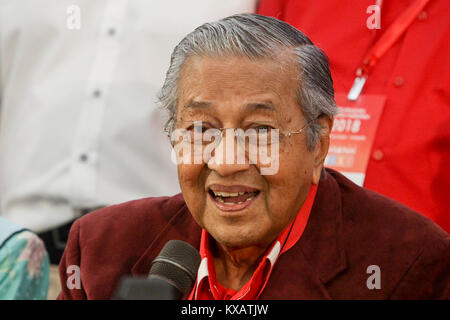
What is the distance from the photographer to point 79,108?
8.59ft

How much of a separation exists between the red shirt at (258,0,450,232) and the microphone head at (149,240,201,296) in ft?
2.96

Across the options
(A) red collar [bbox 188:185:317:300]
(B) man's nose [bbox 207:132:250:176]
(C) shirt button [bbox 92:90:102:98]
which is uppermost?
(C) shirt button [bbox 92:90:102:98]

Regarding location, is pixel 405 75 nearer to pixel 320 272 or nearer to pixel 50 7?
pixel 320 272

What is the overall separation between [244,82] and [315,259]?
1.69 ft

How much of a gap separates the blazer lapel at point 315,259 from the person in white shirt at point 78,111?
31.6 inches

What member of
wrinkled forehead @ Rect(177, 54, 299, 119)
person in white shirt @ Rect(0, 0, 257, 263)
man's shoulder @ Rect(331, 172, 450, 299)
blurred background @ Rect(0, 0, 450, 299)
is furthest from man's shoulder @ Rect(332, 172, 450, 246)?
person in white shirt @ Rect(0, 0, 257, 263)

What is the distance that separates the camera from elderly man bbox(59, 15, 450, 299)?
1.70 metres

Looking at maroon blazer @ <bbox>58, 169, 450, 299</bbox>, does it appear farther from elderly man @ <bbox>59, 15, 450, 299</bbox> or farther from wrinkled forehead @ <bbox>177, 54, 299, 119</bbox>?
wrinkled forehead @ <bbox>177, 54, 299, 119</bbox>

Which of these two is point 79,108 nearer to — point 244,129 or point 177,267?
point 244,129

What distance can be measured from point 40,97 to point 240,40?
119 centimetres

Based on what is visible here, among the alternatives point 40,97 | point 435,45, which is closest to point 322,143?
point 435,45

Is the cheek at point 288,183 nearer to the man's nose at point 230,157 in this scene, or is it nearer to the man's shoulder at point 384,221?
the man's nose at point 230,157

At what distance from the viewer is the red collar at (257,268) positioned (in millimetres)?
1831

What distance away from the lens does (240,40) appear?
1.70 m
